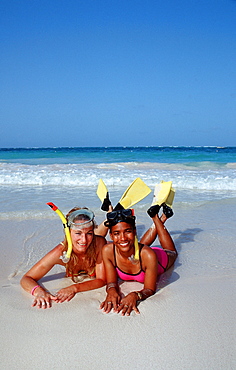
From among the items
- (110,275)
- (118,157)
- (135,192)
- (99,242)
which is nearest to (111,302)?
(110,275)

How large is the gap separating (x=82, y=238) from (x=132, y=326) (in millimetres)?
1011

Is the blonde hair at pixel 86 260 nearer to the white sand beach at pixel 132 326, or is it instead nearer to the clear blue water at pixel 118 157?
the white sand beach at pixel 132 326

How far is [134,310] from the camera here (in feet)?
9.48

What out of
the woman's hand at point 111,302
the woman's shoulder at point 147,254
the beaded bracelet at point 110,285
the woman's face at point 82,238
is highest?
the woman's face at point 82,238

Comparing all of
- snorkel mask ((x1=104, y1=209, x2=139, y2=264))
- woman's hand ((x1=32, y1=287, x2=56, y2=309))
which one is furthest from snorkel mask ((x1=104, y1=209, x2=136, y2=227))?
woman's hand ((x1=32, y1=287, x2=56, y2=309))

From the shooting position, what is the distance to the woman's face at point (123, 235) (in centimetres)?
320

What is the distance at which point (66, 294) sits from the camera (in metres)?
3.15

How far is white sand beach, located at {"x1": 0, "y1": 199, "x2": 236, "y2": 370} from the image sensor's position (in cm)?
225

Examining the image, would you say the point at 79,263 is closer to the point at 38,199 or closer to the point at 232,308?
the point at 232,308

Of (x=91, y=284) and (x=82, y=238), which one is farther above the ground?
(x=82, y=238)

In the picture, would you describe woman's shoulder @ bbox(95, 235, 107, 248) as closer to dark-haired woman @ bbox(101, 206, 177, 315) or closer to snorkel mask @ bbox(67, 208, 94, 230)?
dark-haired woman @ bbox(101, 206, 177, 315)

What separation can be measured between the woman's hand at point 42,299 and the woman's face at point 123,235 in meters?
0.77

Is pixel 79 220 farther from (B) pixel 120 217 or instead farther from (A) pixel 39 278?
(A) pixel 39 278

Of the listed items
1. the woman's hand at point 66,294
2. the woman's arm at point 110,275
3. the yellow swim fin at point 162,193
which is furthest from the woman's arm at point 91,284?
the yellow swim fin at point 162,193
